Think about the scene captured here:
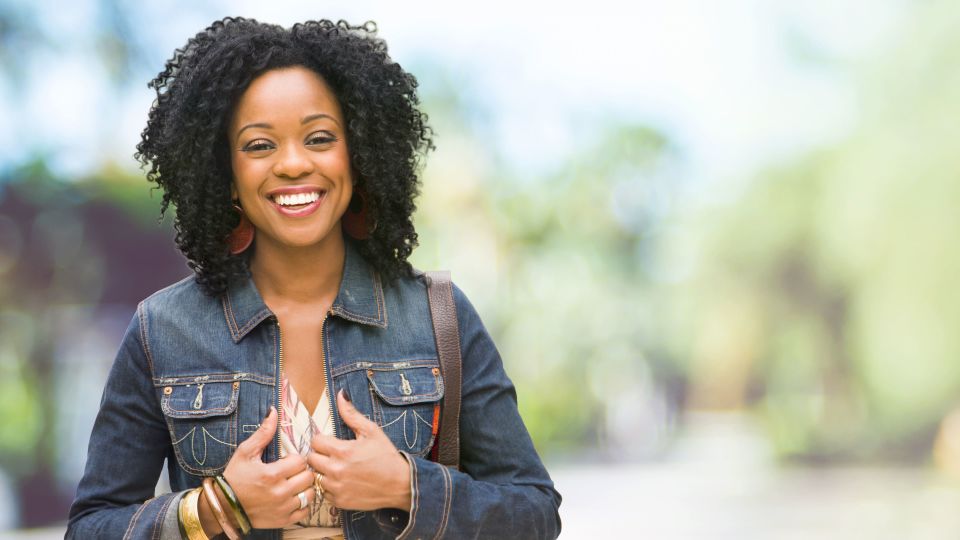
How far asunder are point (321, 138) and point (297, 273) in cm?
26

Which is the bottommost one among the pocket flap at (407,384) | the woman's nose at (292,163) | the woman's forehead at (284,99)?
the pocket flap at (407,384)

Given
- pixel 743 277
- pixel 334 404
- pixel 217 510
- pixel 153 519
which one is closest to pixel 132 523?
pixel 153 519

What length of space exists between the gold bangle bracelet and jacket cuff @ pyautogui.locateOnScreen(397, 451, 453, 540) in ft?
1.07

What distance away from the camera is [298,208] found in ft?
6.37

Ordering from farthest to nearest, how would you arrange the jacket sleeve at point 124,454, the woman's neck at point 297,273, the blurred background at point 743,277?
1. the blurred background at point 743,277
2. the woman's neck at point 297,273
3. the jacket sleeve at point 124,454

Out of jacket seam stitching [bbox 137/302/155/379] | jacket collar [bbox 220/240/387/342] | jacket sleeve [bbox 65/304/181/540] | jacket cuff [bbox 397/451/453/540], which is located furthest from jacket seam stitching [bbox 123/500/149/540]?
jacket cuff [bbox 397/451/453/540]

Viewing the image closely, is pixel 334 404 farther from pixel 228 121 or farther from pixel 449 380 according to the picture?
pixel 228 121

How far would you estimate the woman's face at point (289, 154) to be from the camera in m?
1.93

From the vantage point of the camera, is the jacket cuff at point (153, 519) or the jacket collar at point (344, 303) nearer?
the jacket cuff at point (153, 519)

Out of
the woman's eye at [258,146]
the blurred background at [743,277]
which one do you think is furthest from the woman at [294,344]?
the blurred background at [743,277]

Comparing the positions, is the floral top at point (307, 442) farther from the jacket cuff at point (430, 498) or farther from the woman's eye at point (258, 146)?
the woman's eye at point (258, 146)

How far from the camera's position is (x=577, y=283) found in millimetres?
9812

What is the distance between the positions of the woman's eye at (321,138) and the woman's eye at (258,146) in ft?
0.23

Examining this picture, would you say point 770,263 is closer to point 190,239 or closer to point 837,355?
point 837,355
